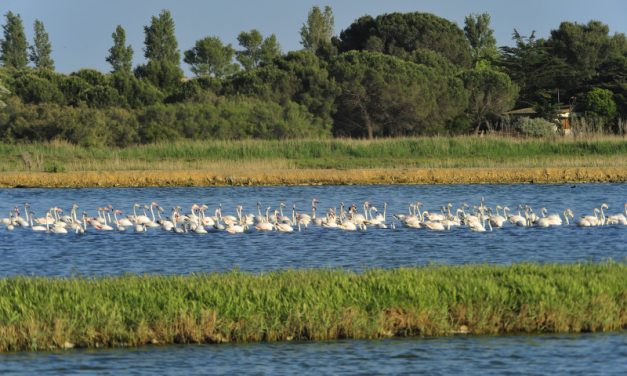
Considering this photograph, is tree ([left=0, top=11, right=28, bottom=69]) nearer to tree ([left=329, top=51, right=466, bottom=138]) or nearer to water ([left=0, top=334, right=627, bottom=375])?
tree ([left=329, top=51, right=466, bottom=138])

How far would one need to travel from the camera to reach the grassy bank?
51.3 ft

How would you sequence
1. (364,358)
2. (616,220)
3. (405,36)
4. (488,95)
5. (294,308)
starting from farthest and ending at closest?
1. (405,36)
2. (488,95)
3. (616,220)
4. (294,308)
5. (364,358)

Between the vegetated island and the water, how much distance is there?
27.3 metres

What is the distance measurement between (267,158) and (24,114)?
46.5 feet

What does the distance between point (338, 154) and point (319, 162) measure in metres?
1.82

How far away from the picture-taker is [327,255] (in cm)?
2598

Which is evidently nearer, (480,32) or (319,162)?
(319,162)

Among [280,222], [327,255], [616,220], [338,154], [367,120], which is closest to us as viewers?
[327,255]

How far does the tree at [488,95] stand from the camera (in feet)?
227

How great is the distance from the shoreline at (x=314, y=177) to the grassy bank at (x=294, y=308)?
2603cm

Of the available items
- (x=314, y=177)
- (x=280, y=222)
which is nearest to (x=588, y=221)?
(x=280, y=222)

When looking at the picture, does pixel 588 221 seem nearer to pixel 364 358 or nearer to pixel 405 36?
pixel 364 358

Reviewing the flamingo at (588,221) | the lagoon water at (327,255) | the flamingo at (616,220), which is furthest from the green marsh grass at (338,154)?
the flamingo at (588,221)

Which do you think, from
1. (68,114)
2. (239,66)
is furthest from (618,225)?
(239,66)
